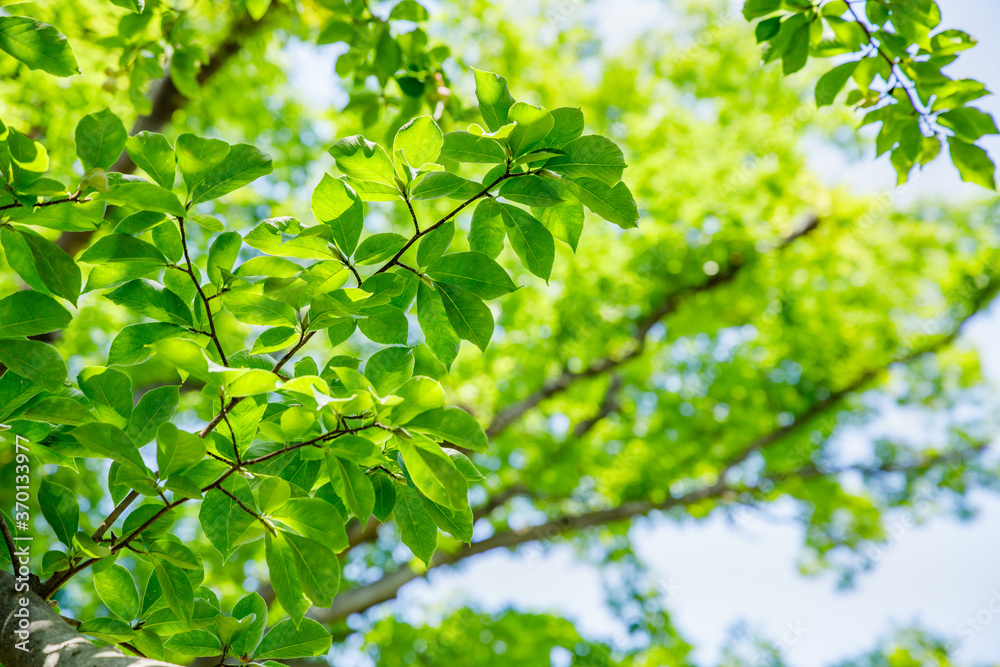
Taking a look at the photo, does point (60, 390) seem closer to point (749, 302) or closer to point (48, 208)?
point (48, 208)

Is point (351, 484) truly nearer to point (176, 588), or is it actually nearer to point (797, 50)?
point (176, 588)

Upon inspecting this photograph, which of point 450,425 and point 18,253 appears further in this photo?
point 18,253

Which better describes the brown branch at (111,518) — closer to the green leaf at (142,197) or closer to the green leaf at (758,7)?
the green leaf at (142,197)

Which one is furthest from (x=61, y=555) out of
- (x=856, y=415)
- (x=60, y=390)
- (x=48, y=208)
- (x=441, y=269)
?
Answer: (x=856, y=415)

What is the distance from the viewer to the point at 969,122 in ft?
4.74

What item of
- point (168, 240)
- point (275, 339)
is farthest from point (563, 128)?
point (168, 240)

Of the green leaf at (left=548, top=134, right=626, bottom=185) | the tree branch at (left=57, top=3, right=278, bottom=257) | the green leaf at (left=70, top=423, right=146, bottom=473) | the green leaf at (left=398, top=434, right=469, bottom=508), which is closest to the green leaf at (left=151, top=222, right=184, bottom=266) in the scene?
the green leaf at (left=70, top=423, right=146, bottom=473)

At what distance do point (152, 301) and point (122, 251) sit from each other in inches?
3.6

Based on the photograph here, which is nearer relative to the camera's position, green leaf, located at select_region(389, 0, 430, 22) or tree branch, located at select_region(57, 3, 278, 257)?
green leaf, located at select_region(389, 0, 430, 22)

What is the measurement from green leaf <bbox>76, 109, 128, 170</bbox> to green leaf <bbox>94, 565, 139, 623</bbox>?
0.75 meters

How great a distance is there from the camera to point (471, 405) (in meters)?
5.95

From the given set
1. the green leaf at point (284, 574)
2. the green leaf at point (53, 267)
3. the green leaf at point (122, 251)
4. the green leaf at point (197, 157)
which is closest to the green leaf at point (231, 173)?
the green leaf at point (197, 157)

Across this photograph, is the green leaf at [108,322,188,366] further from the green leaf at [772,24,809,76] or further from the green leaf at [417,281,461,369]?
the green leaf at [772,24,809,76]

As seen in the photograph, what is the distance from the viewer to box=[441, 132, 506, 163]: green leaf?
98cm
